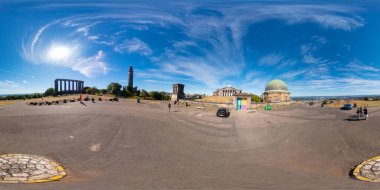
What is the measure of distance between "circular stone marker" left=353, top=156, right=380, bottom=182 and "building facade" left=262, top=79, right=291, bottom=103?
69092 millimetres

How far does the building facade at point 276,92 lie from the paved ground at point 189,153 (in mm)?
63341

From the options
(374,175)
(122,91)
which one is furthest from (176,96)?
(374,175)

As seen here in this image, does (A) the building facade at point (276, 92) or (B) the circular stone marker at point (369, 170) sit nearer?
(B) the circular stone marker at point (369, 170)

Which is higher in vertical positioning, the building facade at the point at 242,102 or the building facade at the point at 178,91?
the building facade at the point at 178,91

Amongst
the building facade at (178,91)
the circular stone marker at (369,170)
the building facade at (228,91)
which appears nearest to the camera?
the circular stone marker at (369,170)

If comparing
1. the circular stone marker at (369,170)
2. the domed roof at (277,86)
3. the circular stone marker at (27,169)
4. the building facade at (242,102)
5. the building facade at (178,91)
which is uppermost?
the domed roof at (277,86)

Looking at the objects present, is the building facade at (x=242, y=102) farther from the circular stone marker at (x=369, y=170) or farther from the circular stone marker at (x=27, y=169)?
the circular stone marker at (x=27, y=169)

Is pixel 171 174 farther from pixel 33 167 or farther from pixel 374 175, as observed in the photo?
pixel 374 175

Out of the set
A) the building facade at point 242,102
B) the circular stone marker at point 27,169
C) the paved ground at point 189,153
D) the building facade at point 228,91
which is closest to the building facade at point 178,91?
the building facade at point 242,102

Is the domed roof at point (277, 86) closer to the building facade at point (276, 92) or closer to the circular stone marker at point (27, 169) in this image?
the building facade at point (276, 92)

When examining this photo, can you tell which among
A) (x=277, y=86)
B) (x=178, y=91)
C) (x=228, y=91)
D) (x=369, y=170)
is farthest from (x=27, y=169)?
(x=228, y=91)

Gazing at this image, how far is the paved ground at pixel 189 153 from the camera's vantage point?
6.91 meters

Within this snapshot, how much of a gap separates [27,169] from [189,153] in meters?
7.36

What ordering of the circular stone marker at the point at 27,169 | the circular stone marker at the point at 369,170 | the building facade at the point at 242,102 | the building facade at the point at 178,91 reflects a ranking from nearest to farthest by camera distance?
the circular stone marker at the point at 27,169
the circular stone marker at the point at 369,170
the building facade at the point at 242,102
the building facade at the point at 178,91
